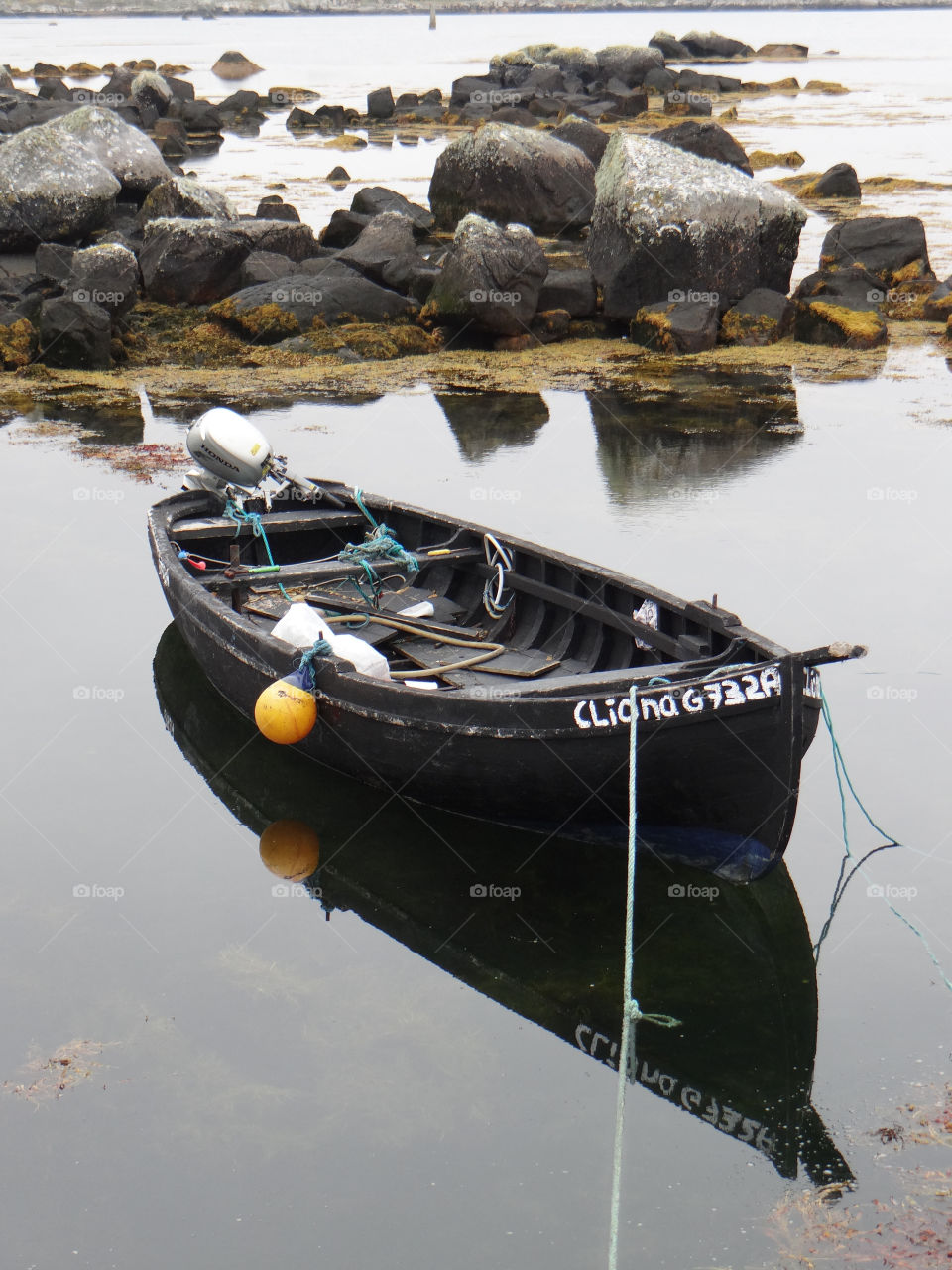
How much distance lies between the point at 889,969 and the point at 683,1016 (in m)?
1.15

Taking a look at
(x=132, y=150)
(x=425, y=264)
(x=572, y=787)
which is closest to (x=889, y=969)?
(x=572, y=787)

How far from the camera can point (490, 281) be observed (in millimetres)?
19734

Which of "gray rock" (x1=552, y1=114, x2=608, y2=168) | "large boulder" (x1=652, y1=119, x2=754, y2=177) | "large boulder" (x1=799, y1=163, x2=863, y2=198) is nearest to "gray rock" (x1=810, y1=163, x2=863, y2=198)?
"large boulder" (x1=799, y1=163, x2=863, y2=198)

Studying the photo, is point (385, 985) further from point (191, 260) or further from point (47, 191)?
point (47, 191)

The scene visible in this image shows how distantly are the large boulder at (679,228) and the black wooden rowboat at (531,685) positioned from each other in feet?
32.1

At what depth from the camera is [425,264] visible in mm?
21812

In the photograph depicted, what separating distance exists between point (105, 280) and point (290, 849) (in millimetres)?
13528

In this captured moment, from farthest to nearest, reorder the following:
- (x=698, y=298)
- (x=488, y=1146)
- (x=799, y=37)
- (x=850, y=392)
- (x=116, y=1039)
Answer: (x=799, y=37) → (x=698, y=298) → (x=850, y=392) → (x=116, y=1039) → (x=488, y=1146)

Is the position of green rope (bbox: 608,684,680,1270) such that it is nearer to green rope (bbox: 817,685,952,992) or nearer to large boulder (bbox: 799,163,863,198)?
green rope (bbox: 817,685,952,992)

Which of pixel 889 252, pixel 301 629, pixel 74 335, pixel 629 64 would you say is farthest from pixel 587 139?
pixel 629 64

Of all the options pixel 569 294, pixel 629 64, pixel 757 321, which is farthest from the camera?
pixel 629 64

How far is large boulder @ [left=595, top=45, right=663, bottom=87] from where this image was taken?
57156 mm

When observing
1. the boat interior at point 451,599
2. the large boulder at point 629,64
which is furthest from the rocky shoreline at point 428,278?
the large boulder at point 629,64

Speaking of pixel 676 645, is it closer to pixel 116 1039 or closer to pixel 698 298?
pixel 116 1039
